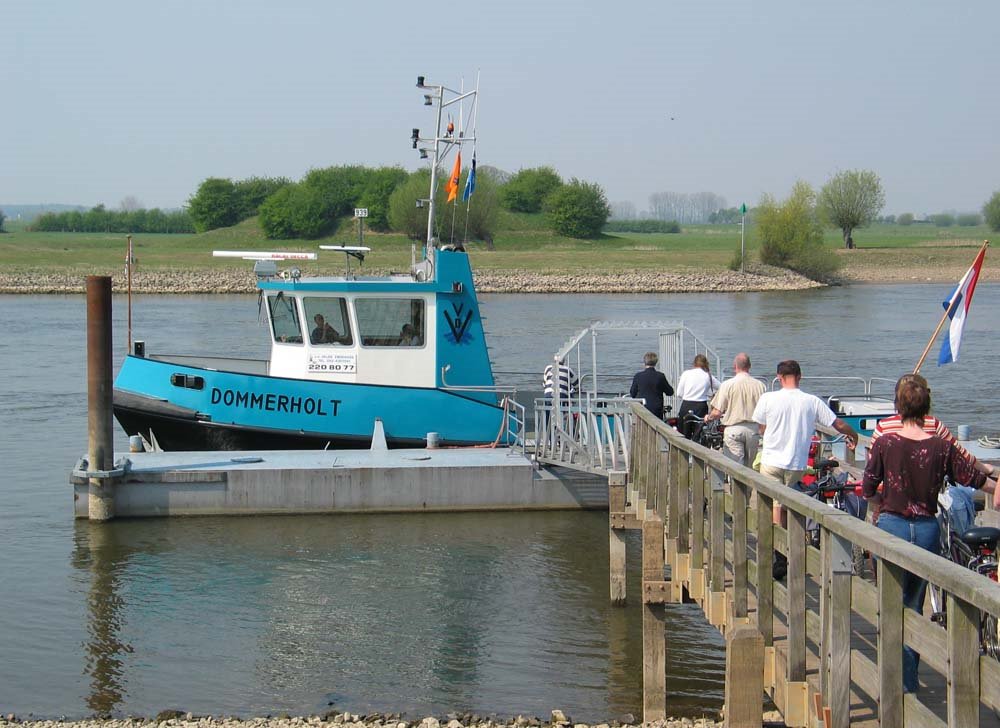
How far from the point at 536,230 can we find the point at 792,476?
105 meters

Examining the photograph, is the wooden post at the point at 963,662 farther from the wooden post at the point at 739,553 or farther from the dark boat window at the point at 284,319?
the dark boat window at the point at 284,319

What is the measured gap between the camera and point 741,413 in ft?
35.0

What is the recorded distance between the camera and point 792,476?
27.6 ft

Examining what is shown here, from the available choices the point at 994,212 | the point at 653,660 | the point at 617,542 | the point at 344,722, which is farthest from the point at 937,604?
the point at 994,212

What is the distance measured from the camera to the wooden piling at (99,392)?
48.4 ft

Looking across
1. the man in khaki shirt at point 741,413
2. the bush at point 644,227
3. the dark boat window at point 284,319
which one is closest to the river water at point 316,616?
the man in khaki shirt at point 741,413

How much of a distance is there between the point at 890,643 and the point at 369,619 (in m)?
7.88

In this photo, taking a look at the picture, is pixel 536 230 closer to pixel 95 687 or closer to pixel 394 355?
pixel 394 355

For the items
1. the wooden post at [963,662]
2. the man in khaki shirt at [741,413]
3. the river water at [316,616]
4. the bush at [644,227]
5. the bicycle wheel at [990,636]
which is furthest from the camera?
the bush at [644,227]

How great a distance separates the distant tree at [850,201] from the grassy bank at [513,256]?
6.85 m

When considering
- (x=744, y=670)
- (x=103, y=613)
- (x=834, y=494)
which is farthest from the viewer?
(x=103, y=613)

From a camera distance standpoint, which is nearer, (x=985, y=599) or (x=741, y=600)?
(x=985, y=599)

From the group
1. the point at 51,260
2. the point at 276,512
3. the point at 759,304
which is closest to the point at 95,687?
the point at 276,512

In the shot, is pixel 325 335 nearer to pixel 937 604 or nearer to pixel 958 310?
pixel 958 310
